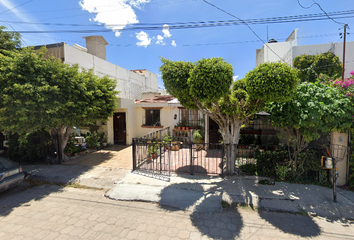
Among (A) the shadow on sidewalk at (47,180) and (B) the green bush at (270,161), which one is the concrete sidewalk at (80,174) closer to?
(A) the shadow on sidewalk at (47,180)

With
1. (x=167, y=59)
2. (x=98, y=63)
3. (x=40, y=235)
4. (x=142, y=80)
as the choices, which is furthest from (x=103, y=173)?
(x=142, y=80)

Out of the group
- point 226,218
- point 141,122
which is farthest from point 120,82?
point 226,218

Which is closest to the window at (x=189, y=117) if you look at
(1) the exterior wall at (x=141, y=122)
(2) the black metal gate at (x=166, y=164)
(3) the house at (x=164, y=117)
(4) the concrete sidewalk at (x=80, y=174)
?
(3) the house at (x=164, y=117)

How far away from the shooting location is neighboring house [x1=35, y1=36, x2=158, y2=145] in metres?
8.99

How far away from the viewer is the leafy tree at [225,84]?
13.2ft

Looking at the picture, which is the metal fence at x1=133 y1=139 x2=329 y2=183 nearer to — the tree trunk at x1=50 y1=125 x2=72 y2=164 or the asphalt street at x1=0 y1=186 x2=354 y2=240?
the asphalt street at x1=0 y1=186 x2=354 y2=240

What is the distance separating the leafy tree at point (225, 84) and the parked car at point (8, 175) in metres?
5.19

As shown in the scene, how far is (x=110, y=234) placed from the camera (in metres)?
3.20

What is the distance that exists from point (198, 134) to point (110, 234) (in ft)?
22.3

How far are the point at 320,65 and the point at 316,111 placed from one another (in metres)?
7.14

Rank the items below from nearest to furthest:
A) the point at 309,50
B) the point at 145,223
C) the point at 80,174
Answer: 1. the point at 145,223
2. the point at 80,174
3. the point at 309,50

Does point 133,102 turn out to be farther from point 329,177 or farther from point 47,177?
point 329,177

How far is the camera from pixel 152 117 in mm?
11898

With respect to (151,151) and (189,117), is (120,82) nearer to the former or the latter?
(189,117)
